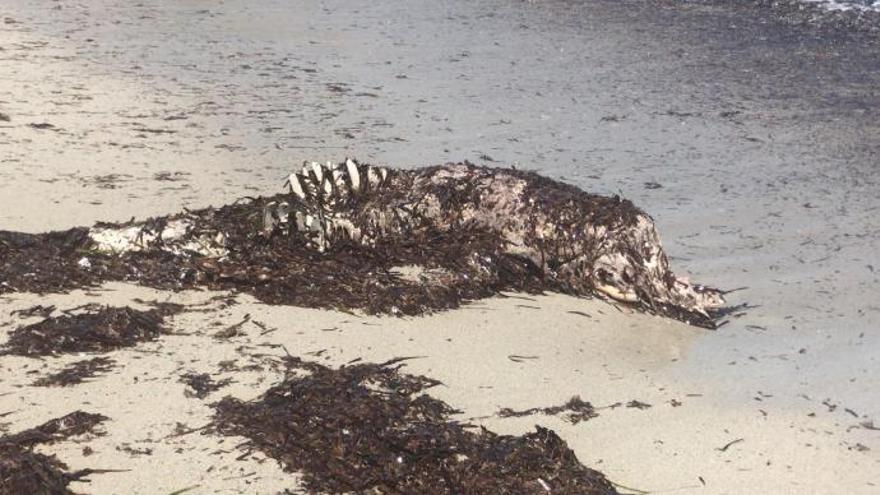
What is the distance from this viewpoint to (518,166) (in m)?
6.02

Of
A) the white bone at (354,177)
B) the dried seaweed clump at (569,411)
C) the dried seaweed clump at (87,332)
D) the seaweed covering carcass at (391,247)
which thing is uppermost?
the white bone at (354,177)

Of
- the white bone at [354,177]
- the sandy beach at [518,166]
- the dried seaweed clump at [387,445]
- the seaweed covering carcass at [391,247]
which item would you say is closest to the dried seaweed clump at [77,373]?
the sandy beach at [518,166]

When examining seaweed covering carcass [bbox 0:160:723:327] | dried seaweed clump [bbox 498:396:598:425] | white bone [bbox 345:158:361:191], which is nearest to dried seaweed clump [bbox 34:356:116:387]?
seaweed covering carcass [bbox 0:160:723:327]

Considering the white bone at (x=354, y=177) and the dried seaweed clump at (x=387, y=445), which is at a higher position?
the white bone at (x=354, y=177)

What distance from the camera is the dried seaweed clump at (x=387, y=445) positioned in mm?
3066

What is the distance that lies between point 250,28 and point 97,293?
16.5 feet

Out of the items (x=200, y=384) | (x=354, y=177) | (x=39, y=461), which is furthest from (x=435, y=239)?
(x=39, y=461)

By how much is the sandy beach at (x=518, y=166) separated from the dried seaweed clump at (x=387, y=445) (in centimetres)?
9

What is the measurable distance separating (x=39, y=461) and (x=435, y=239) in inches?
75.3

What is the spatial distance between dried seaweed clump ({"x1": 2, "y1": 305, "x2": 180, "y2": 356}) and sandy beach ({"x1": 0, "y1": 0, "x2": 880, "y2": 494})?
2.2 inches

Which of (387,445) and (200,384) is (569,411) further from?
(200,384)

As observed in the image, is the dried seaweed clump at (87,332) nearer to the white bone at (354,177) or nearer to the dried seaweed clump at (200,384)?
the dried seaweed clump at (200,384)

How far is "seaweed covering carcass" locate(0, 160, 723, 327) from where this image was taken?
4207 millimetres

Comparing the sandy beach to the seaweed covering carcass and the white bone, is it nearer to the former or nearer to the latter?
the seaweed covering carcass
